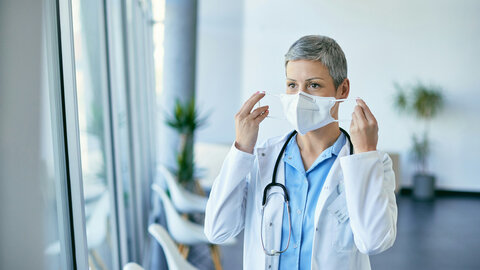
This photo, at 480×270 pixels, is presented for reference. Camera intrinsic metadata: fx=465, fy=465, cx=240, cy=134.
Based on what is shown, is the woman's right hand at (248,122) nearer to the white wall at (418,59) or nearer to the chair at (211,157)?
the white wall at (418,59)

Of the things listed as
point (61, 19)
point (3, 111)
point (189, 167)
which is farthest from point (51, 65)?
point (189, 167)

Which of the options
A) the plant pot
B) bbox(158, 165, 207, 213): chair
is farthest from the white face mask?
the plant pot

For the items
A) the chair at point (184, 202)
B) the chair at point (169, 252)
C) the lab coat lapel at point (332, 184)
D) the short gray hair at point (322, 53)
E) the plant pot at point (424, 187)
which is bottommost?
the plant pot at point (424, 187)

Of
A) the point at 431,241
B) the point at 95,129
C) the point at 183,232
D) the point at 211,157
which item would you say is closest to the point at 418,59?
the point at 431,241

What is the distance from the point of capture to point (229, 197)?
147 centimetres

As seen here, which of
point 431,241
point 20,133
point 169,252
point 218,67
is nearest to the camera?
point 20,133

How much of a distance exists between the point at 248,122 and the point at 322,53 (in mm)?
299

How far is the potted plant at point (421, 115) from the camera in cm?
788

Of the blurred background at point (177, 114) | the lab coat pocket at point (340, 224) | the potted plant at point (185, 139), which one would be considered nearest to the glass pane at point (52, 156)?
the blurred background at point (177, 114)

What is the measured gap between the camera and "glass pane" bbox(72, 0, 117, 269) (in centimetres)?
239

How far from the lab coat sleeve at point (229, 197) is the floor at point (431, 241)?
3.04 metres

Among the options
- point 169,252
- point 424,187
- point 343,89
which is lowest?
point 424,187

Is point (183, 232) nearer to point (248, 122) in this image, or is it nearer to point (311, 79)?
point (248, 122)

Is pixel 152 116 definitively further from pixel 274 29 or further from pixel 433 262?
pixel 433 262
